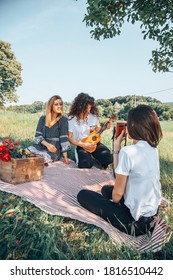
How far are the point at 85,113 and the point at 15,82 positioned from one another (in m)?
9.02

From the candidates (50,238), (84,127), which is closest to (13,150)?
(84,127)

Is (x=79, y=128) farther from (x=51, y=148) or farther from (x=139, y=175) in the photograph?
(x=139, y=175)

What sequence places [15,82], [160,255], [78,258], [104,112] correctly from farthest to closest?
[15,82], [104,112], [160,255], [78,258]

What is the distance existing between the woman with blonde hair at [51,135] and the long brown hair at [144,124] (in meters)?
2.40

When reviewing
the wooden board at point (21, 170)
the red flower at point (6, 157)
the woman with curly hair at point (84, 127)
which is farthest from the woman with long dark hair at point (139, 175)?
the woman with curly hair at point (84, 127)

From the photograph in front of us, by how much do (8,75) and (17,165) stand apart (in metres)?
10.6

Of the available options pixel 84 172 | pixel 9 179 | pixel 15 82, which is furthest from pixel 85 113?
pixel 15 82

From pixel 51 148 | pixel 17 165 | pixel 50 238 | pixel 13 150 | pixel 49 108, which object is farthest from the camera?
pixel 49 108

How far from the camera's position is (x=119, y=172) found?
249 centimetres

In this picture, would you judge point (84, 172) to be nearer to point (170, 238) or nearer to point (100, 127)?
point (100, 127)

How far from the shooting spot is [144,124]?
2.54 m

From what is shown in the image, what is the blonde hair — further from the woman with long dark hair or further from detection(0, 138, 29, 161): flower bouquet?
the woman with long dark hair

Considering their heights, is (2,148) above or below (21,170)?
above

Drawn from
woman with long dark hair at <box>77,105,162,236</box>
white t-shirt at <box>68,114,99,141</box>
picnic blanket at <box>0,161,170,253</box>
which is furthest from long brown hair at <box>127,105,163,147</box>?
white t-shirt at <box>68,114,99,141</box>
